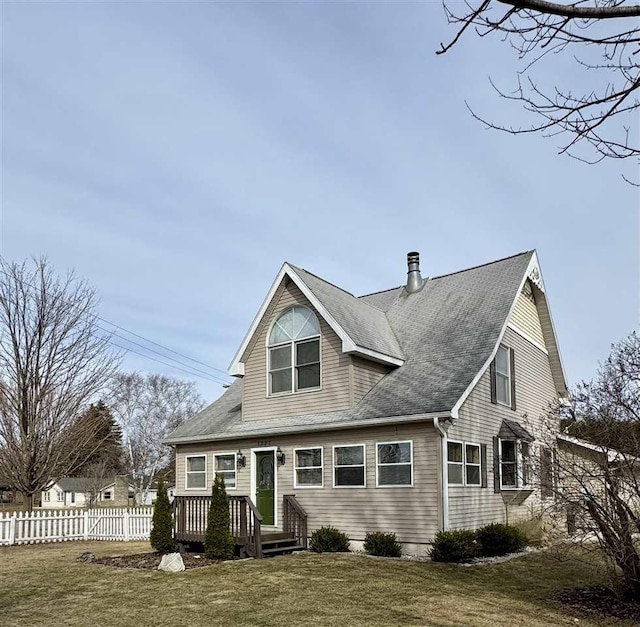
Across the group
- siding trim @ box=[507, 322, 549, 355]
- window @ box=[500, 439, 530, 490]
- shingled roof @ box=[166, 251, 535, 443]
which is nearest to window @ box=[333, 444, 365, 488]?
shingled roof @ box=[166, 251, 535, 443]

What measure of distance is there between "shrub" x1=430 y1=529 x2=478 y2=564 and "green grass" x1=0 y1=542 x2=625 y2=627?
0.49 m

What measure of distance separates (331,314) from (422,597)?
8.35 metres

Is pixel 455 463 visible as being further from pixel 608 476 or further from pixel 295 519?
pixel 608 476

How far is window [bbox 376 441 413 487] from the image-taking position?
14570 mm

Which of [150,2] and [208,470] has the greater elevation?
[150,2]

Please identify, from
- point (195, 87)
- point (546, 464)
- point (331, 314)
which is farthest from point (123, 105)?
point (546, 464)

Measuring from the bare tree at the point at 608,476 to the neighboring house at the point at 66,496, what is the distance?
65.7m

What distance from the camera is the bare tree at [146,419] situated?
2100 inches

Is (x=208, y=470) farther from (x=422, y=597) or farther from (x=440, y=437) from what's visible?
(x=422, y=597)

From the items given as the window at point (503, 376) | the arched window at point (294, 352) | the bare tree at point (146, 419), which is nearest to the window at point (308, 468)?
the arched window at point (294, 352)

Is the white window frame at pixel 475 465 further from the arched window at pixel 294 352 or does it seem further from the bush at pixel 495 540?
the arched window at pixel 294 352

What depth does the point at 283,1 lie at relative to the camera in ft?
22.9

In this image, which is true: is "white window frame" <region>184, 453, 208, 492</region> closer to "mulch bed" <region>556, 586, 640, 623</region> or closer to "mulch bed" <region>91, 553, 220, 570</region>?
"mulch bed" <region>91, 553, 220, 570</region>

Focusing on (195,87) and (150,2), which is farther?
(195,87)
